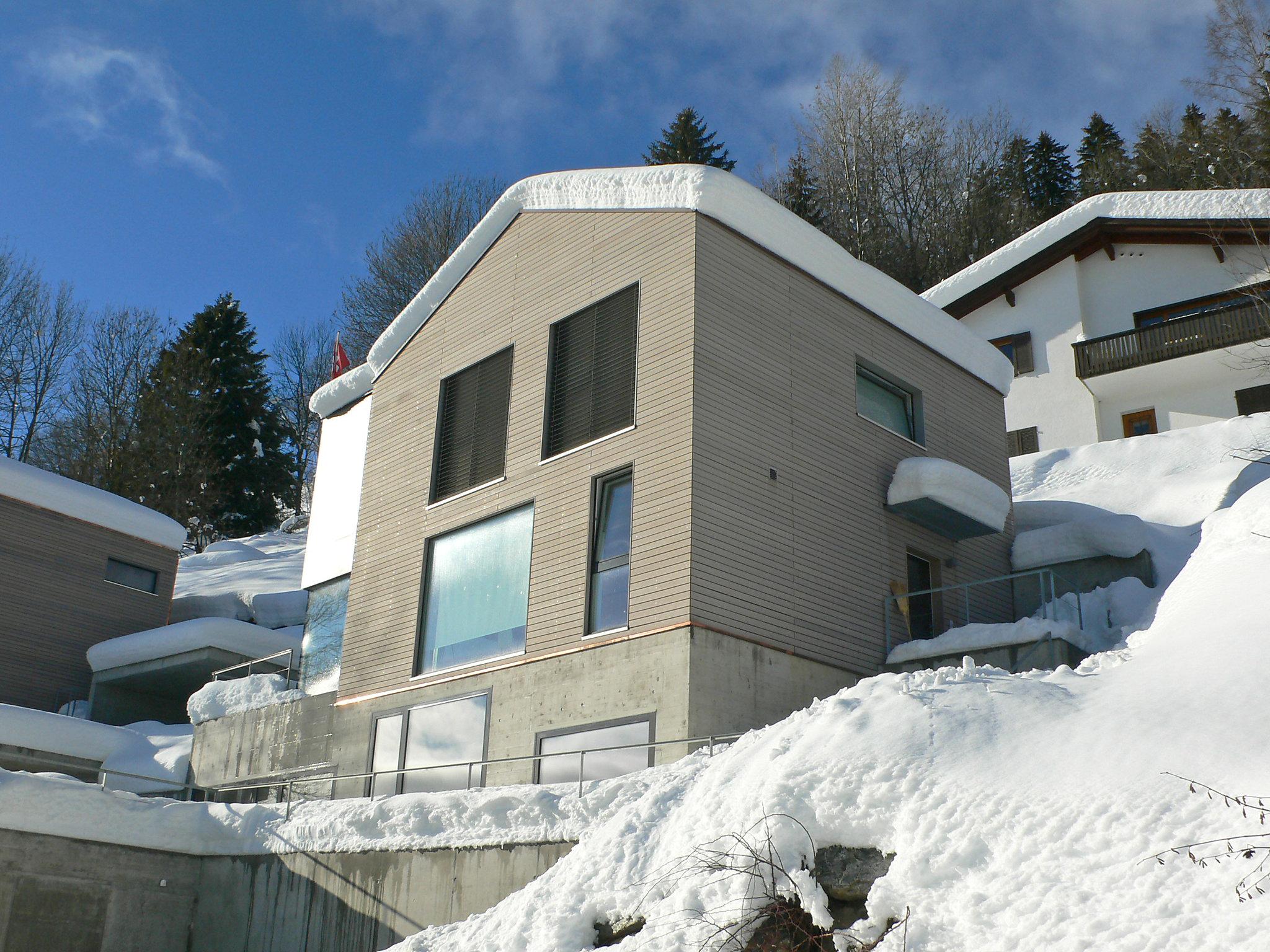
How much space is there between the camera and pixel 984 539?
18906 millimetres

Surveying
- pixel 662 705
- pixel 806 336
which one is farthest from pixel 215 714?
pixel 806 336

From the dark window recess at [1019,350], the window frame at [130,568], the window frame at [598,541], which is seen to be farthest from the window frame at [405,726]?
the dark window recess at [1019,350]

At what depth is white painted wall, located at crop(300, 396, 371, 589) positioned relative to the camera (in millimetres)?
18969

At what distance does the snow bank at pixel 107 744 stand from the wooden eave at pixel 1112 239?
23533 mm

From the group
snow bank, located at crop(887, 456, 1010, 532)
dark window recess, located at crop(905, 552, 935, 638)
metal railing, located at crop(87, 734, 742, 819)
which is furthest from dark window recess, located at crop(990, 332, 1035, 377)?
metal railing, located at crop(87, 734, 742, 819)

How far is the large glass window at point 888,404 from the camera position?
17.2 metres

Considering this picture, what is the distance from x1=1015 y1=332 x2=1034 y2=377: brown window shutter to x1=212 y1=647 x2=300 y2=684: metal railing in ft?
68.4

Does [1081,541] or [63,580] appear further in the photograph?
[63,580]

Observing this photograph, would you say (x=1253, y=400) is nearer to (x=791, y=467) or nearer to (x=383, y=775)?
(x=791, y=467)

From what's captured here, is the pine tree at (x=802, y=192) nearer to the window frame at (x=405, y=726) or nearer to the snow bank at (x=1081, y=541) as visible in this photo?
the snow bank at (x=1081, y=541)

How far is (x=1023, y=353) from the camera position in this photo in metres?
31.5

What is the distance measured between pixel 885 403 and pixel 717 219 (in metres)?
4.40

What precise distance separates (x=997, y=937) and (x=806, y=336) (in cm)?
1129

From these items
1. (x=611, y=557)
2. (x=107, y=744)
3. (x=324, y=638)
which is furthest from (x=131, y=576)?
(x=611, y=557)
